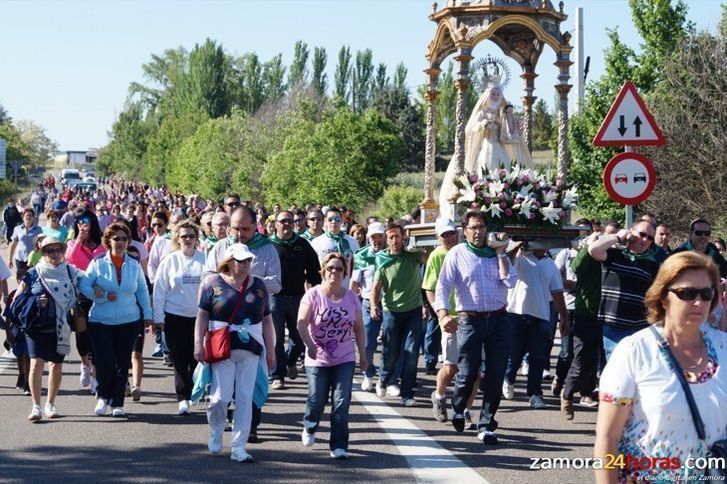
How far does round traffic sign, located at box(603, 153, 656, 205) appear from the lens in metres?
10.3

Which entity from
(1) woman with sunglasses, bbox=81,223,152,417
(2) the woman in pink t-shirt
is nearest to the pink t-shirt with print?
(2) the woman in pink t-shirt

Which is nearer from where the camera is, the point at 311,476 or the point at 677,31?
the point at 311,476

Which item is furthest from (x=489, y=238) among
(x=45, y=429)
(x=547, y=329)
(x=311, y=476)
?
(x=45, y=429)

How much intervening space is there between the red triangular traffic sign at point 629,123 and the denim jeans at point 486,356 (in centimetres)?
186

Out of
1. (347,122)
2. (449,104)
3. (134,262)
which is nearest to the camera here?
(134,262)

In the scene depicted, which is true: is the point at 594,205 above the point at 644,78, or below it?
below

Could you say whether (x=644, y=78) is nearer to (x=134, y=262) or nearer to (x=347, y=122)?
(x=347, y=122)

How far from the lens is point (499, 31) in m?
24.3

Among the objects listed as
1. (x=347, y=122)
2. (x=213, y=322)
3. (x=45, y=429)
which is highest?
(x=347, y=122)

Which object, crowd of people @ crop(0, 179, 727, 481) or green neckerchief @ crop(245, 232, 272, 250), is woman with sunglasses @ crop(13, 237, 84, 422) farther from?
green neckerchief @ crop(245, 232, 272, 250)

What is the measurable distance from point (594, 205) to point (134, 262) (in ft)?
81.5

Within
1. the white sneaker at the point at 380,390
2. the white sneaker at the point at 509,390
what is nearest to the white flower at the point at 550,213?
the white sneaker at the point at 509,390

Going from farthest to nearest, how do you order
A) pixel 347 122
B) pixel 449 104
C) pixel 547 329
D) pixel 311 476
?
pixel 449 104, pixel 347 122, pixel 547 329, pixel 311 476

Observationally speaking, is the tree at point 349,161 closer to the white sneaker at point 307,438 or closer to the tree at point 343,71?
the white sneaker at point 307,438
